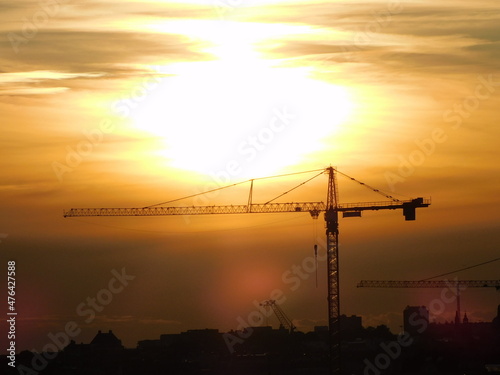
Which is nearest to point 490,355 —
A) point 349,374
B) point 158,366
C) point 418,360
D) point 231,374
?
point 418,360

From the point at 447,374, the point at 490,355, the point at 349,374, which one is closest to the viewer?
the point at 447,374

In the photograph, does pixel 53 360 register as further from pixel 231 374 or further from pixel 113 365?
pixel 231 374

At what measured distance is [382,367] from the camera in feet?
628

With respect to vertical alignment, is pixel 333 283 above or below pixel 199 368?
above

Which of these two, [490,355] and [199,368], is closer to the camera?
[490,355]

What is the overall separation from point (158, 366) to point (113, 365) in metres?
9.98

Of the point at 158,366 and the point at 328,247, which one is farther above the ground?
the point at 328,247

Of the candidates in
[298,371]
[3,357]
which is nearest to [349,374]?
[298,371]

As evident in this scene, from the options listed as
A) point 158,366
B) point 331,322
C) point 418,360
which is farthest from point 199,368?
point 418,360

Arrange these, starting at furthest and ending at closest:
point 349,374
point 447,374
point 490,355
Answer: point 349,374 → point 490,355 → point 447,374

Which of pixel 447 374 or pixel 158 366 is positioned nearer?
pixel 447 374

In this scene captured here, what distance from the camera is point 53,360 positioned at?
638 feet

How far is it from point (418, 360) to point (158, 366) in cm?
4275

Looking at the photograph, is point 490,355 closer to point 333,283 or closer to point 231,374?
point 333,283
